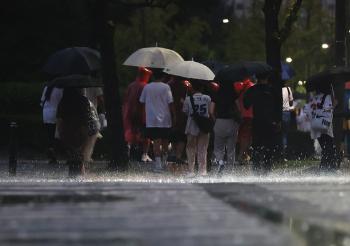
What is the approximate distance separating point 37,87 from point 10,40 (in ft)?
22.9

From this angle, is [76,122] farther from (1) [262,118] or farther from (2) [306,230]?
(2) [306,230]

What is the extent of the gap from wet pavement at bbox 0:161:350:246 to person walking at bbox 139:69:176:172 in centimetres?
390

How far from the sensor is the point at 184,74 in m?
16.3

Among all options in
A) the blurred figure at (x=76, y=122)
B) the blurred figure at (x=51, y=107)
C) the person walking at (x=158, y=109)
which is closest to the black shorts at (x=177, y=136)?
the person walking at (x=158, y=109)

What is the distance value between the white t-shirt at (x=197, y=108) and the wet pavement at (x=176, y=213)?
3092 millimetres

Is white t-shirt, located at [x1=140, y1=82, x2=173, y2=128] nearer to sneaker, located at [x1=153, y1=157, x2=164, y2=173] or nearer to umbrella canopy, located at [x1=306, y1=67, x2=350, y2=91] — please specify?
sneaker, located at [x1=153, y1=157, x2=164, y2=173]

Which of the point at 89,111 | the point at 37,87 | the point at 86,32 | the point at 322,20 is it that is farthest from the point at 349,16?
the point at 322,20

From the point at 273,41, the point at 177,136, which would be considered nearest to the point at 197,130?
the point at 177,136

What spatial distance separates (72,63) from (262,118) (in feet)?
14.0

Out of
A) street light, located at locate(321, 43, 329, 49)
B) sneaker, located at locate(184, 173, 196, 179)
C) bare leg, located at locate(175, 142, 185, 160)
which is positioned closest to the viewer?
sneaker, located at locate(184, 173, 196, 179)

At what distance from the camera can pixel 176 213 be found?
339 inches

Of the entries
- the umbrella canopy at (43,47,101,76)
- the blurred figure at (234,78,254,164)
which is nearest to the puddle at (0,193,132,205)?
the umbrella canopy at (43,47,101,76)

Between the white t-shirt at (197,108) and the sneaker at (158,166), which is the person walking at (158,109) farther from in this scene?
the white t-shirt at (197,108)

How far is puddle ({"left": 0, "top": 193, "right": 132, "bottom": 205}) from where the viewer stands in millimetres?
9656
